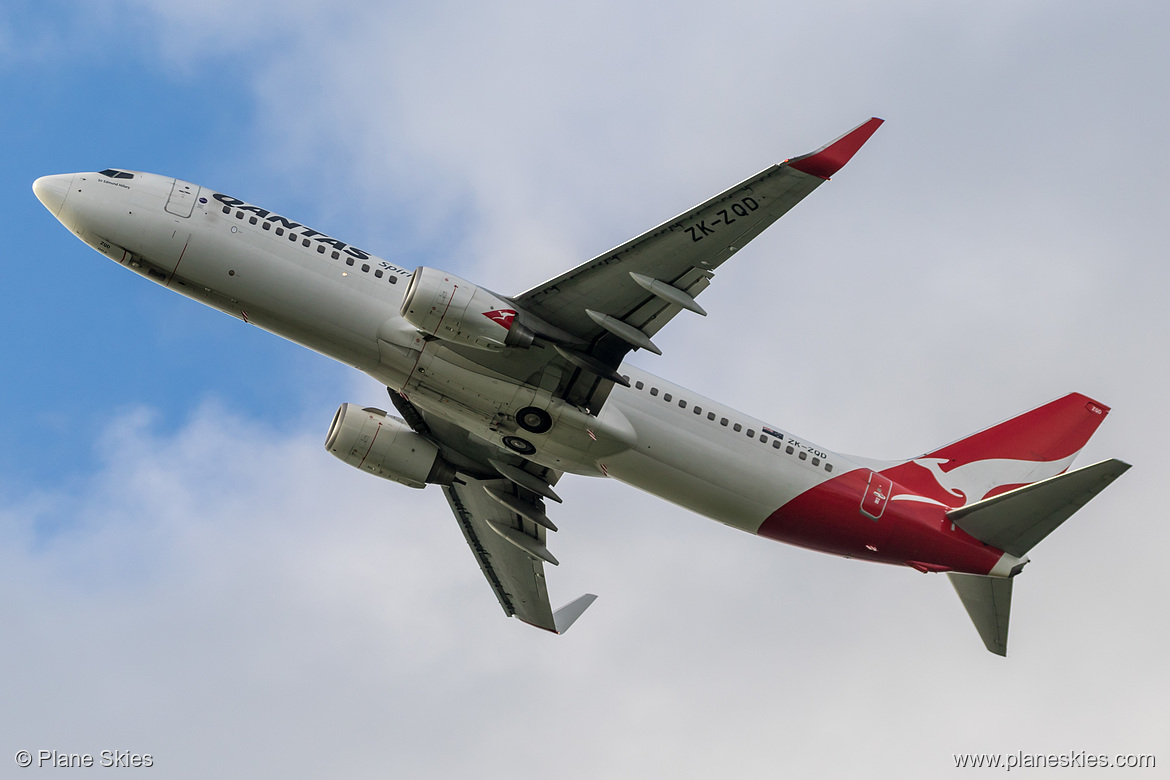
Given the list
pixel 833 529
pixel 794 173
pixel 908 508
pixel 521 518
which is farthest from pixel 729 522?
pixel 794 173

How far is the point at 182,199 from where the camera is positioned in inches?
1214

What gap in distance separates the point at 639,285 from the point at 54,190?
17365 millimetres

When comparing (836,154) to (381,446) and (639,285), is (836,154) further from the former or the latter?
(381,446)

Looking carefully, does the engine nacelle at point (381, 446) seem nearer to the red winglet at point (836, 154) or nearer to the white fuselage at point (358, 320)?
the white fuselage at point (358, 320)

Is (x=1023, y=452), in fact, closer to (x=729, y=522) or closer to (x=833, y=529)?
(x=833, y=529)

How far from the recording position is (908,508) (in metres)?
33.2

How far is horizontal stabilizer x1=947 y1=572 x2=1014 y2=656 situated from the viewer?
110ft

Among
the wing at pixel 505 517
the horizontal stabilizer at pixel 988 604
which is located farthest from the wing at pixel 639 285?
the horizontal stabilizer at pixel 988 604

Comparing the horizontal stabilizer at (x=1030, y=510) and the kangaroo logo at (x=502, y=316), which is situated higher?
the kangaroo logo at (x=502, y=316)

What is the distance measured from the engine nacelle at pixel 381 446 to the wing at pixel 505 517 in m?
0.53

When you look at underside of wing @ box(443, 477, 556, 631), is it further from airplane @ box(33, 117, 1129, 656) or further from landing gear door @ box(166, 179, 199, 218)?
landing gear door @ box(166, 179, 199, 218)

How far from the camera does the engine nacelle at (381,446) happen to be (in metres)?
35.8

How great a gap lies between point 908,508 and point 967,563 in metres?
2.40

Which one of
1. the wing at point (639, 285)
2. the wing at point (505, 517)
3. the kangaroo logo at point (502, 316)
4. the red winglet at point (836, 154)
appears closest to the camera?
the red winglet at point (836, 154)
